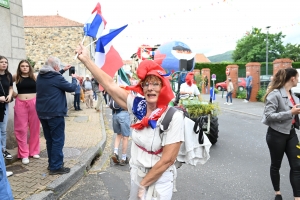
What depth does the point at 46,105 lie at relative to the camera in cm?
436

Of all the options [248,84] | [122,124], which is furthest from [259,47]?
[122,124]

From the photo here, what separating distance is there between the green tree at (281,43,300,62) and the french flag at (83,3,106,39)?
6211 cm

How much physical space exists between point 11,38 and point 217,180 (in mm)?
5179

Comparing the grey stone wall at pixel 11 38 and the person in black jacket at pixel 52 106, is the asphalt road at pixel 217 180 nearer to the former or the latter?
the person in black jacket at pixel 52 106

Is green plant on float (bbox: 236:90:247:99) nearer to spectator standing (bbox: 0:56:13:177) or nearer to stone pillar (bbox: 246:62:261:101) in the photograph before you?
stone pillar (bbox: 246:62:261:101)

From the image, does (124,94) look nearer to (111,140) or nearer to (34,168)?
(34,168)

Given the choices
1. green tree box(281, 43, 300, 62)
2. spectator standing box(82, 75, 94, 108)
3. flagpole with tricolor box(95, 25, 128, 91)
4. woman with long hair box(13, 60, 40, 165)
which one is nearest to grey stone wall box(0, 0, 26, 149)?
woman with long hair box(13, 60, 40, 165)

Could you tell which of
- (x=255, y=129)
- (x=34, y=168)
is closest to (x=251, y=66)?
(x=255, y=129)

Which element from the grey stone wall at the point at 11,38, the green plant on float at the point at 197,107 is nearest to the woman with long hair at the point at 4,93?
the grey stone wall at the point at 11,38

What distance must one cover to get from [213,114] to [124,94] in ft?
14.6

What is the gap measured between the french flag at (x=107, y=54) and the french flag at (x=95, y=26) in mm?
182

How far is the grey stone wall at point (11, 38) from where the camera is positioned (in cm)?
563

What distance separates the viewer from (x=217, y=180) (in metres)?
4.73

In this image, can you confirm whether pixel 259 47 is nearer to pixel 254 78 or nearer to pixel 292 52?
pixel 292 52
